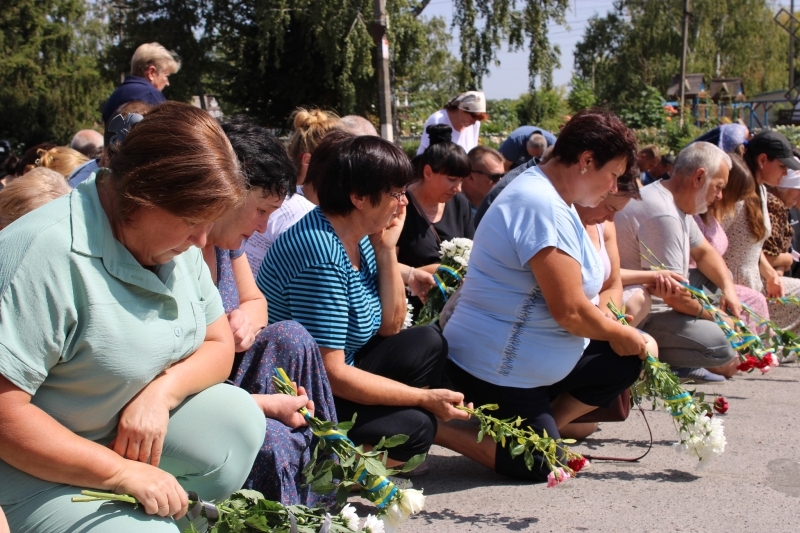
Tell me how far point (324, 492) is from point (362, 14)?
2150cm

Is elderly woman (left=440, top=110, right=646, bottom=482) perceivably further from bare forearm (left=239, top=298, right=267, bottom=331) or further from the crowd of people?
bare forearm (left=239, top=298, right=267, bottom=331)

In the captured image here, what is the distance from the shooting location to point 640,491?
3.79 metres

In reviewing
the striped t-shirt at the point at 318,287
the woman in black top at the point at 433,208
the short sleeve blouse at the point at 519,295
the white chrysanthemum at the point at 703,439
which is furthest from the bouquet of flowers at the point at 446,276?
the white chrysanthemum at the point at 703,439

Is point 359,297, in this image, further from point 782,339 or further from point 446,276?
point 782,339

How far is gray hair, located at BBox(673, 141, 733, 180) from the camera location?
17.4 ft

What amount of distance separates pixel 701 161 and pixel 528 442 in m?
2.61

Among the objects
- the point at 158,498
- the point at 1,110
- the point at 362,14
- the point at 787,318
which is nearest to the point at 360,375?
the point at 158,498

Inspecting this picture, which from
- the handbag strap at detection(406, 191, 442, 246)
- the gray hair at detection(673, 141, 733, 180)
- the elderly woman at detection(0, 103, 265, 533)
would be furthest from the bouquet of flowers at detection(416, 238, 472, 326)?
the elderly woman at detection(0, 103, 265, 533)

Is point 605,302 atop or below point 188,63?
below

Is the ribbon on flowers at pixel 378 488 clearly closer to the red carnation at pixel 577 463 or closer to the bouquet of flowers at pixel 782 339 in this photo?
the red carnation at pixel 577 463

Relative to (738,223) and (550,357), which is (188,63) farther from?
(550,357)

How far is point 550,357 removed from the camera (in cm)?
379

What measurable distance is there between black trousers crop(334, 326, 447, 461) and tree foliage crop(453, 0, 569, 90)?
76.9 ft

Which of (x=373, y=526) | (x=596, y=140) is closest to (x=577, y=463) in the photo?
(x=373, y=526)
